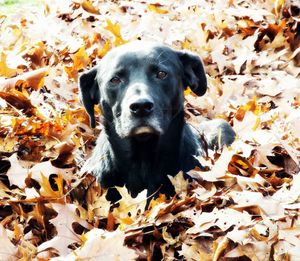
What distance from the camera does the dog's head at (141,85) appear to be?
3842 mm

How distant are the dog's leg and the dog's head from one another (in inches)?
17.8

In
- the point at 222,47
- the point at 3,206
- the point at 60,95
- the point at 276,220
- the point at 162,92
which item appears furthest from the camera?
the point at 222,47

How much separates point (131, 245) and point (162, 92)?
4.11 ft

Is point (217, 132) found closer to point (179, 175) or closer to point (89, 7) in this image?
point (179, 175)

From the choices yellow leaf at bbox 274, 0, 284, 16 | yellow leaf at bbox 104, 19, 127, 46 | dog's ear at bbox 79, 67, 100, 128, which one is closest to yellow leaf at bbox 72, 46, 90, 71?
yellow leaf at bbox 104, 19, 127, 46

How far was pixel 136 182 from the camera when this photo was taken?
4234mm

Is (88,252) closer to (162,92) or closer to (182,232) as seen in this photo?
(182,232)

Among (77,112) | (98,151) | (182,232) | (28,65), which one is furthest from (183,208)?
(28,65)

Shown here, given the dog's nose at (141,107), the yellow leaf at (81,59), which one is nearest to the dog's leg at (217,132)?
the dog's nose at (141,107)

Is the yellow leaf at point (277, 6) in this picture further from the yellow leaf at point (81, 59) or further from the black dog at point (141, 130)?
the black dog at point (141, 130)

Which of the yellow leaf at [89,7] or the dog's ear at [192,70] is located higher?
the dog's ear at [192,70]

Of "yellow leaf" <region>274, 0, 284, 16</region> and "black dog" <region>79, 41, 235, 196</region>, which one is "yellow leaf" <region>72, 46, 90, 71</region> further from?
"yellow leaf" <region>274, 0, 284, 16</region>

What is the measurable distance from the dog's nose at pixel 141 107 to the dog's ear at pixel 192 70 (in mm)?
755

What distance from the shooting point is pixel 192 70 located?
450 cm
